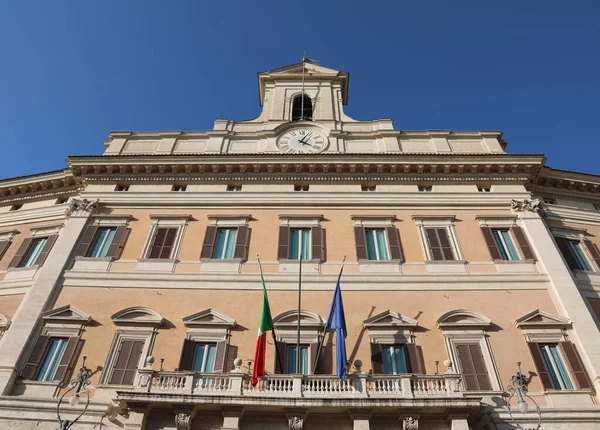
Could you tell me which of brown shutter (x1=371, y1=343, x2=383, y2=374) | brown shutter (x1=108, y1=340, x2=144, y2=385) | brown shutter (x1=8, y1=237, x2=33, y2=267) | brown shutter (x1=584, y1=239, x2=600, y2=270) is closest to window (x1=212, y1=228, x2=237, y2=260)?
brown shutter (x1=108, y1=340, x2=144, y2=385)

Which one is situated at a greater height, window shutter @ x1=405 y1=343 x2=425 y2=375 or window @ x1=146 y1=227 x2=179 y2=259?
window @ x1=146 y1=227 x2=179 y2=259

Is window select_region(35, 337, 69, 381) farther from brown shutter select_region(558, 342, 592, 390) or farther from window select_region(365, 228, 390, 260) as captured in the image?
brown shutter select_region(558, 342, 592, 390)

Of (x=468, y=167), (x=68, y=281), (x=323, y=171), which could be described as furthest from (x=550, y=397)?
(x=68, y=281)

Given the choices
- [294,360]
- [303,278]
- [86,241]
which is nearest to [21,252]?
[86,241]

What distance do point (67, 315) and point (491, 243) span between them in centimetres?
1377

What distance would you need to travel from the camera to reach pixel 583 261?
16.4m

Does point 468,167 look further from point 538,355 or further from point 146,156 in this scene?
point 146,156

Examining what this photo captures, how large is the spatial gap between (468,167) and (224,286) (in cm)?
1027

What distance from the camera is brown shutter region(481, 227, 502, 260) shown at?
15673 millimetres

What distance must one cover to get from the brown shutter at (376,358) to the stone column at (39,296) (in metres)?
9.64

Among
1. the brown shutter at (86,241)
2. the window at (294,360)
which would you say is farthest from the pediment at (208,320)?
the brown shutter at (86,241)

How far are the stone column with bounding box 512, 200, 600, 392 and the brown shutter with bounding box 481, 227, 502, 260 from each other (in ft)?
4.09

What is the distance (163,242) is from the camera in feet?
53.2

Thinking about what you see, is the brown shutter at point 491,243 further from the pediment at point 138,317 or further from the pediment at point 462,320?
the pediment at point 138,317
